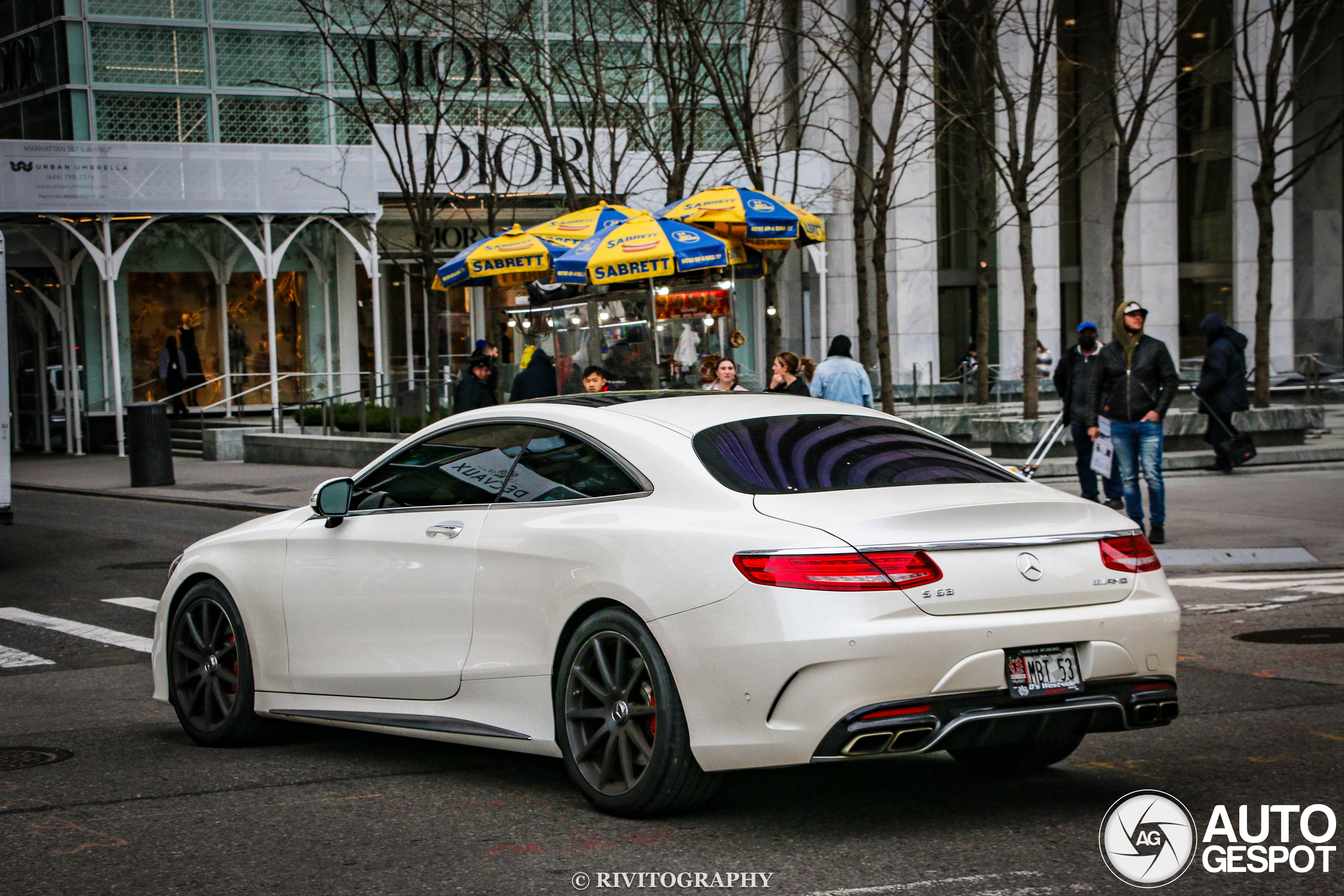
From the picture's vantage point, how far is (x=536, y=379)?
1834 cm

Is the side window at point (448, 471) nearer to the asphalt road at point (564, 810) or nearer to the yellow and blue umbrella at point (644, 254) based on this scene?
the asphalt road at point (564, 810)

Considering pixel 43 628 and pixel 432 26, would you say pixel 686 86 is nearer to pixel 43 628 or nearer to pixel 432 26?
pixel 432 26

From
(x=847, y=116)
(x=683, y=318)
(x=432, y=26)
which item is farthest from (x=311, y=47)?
(x=683, y=318)

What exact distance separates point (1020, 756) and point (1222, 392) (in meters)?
14.4

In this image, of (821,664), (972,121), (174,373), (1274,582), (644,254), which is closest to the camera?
(821,664)

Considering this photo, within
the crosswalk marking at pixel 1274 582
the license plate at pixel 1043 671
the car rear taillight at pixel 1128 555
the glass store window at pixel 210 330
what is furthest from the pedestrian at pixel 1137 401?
the glass store window at pixel 210 330

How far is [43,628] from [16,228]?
923 inches

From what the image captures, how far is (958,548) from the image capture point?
4828 mm

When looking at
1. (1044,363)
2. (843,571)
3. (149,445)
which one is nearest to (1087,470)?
(843,571)

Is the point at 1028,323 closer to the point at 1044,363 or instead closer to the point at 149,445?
the point at 149,445

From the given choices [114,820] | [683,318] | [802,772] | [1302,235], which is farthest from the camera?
[1302,235]

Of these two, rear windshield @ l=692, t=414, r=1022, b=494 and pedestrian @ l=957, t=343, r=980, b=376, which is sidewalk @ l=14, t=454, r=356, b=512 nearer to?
rear windshield @ l=692, t=414, r=1022, b=494

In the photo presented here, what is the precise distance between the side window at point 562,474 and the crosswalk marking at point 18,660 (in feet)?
15.7

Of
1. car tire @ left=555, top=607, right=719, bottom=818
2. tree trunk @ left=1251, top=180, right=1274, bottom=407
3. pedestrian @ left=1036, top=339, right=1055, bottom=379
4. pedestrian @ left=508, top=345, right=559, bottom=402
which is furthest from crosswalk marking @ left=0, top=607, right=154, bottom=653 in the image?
pedestrian @ left=1036, top=339, right=1055, bottom=379
